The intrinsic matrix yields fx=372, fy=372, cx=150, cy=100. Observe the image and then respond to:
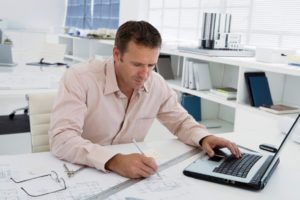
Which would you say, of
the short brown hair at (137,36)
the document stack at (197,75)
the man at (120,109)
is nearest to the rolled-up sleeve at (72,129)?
the man at (120,109)

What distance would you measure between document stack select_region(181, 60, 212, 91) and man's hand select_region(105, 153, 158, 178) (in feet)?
5.74

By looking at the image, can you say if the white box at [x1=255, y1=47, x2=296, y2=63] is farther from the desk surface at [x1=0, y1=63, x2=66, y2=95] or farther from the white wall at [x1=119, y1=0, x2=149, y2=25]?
the white wall at [x1=119, y1=0, x2=149, y2=25]

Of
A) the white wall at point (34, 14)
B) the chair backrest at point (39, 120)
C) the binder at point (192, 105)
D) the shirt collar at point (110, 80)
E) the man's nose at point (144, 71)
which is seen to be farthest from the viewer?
the white wall at point (34, 14)

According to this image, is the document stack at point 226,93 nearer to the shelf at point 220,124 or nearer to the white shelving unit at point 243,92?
the white shelving unit at point 243,92

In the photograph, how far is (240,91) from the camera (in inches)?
96.3

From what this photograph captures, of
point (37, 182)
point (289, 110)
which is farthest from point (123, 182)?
point (289, 110)

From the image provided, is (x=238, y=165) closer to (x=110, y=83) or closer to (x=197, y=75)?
(x=110, y=83)

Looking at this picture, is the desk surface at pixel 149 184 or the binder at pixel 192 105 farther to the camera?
the binder at pixel 192 105

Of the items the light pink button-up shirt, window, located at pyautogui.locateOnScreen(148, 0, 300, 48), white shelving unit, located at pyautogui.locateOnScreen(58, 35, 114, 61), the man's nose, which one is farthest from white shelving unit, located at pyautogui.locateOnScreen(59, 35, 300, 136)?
white shelving unit, located at pyautogui.locateOnScreen(58, 35, 114, 61)

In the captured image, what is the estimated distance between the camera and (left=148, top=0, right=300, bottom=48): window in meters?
2.73

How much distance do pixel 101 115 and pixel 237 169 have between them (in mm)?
605

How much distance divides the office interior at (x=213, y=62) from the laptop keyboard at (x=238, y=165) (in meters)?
0.38

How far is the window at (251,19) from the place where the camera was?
2.73 meters

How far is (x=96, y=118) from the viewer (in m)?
1.58
